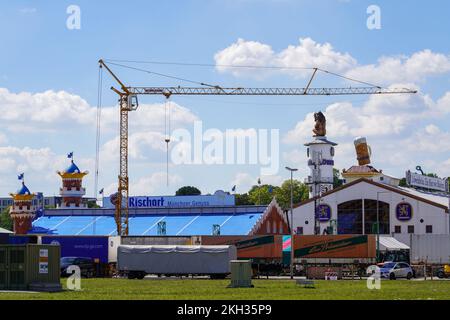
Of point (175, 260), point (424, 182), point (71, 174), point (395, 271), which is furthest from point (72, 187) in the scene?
point (395, 271)

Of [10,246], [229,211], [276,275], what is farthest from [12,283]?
[229,211]

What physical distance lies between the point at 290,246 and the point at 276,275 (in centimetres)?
484

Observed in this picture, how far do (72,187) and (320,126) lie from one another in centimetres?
4775

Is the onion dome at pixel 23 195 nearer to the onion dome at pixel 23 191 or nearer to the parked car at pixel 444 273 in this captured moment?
the onion dome at pixel 23 191

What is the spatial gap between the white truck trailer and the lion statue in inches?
3364

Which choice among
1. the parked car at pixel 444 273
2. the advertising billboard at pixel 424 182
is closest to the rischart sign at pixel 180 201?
the advertising billboard at pixel 424 182

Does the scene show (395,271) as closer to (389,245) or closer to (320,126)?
(389,245)

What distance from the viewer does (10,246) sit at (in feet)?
150

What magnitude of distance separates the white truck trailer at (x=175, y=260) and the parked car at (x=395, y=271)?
1281cm

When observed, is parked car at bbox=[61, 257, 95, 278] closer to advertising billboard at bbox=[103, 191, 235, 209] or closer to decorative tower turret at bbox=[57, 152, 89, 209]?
advertising billboard at bbox=[103, 191, 235, 209]

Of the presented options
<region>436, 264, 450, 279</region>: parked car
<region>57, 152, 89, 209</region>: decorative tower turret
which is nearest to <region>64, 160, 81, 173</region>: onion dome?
<region>57, 152, 89, 209</region>: decorative tower turret

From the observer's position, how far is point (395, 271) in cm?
6644
